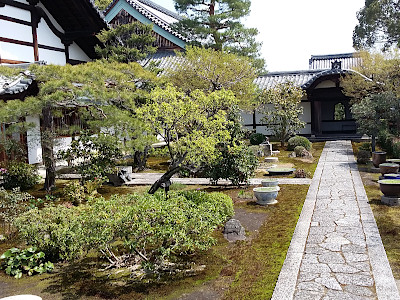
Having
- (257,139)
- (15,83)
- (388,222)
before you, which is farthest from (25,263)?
(257,139)

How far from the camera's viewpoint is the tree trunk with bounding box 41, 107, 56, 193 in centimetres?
1208

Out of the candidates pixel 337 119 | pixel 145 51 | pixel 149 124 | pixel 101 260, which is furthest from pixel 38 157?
pixel 337 119

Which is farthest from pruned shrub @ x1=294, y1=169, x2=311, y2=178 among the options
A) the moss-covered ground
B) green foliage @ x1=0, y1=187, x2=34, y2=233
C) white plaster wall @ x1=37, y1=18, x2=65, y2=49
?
white plaster wall @ x1=37, y1=18, x2=65, y2=49

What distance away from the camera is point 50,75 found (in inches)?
430

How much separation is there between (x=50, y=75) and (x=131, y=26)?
7.35 metres

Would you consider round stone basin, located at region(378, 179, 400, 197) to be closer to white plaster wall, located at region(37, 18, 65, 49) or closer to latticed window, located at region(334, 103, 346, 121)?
white plaster wall, located at region(37, 18, 65, 49)

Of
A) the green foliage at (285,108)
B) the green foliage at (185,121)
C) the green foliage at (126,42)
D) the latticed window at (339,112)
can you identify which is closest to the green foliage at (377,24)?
the latticed window at (339,112)

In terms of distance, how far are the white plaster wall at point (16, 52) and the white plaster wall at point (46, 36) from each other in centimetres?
89

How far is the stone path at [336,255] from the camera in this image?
5.74 meters

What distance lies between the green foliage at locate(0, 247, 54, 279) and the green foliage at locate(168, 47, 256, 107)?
1170 cm

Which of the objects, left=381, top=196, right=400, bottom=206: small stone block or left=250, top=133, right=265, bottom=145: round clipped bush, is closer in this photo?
left=381, top=196, right=400, bottom=206: small stone block

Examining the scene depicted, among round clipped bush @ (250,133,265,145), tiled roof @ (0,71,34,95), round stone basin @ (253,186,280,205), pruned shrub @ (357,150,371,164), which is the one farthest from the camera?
round clipped bush @ (250,133,265,145)

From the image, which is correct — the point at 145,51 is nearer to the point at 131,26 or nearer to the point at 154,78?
the point at 131,26

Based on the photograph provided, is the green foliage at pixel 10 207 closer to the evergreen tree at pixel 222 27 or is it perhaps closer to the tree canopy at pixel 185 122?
the tree canopy at pixel 185 122
